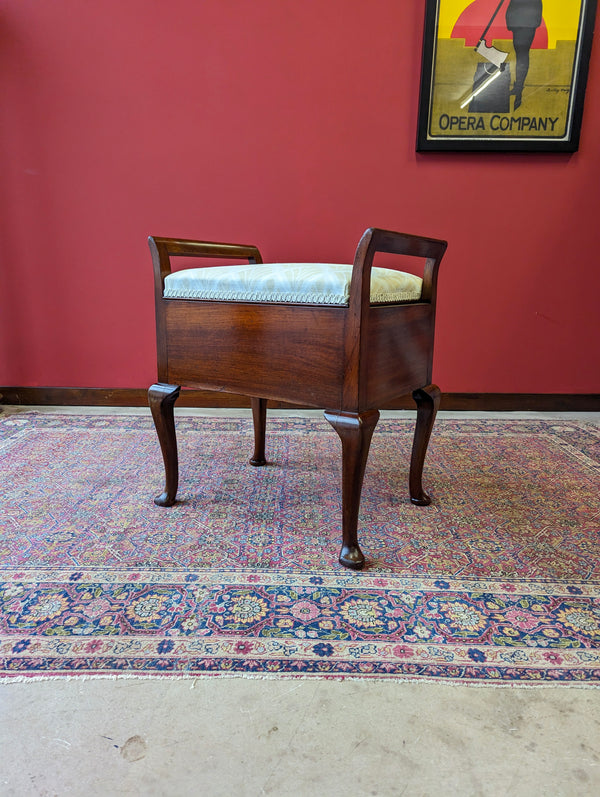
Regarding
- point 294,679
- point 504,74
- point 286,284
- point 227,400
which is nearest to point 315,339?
point 286,284

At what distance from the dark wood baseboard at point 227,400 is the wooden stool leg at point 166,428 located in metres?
1.00

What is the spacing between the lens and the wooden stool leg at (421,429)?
4.47 feet

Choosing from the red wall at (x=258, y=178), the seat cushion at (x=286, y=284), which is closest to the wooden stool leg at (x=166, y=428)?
the seat cushion at (x=286, y=284)

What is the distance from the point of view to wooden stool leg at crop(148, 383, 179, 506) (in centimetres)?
131

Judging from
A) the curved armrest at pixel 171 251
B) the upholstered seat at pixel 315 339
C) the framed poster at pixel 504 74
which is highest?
the framed poster at pixel 504 74

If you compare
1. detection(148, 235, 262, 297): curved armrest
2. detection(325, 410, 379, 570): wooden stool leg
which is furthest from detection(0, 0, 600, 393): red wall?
detection(325, 410, 379, 570): wooden stool leg

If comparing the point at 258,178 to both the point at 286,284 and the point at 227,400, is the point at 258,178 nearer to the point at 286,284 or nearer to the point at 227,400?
the point at 227,400

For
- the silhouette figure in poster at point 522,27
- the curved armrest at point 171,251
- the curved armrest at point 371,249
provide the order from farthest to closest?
the silhouette figure in poster at point 522,27
the curved armrest at point 171,251
the curved armrest at point 371,249

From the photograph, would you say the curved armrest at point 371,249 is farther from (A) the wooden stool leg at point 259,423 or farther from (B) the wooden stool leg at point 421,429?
(A) the wooden stool leg at point 259,423

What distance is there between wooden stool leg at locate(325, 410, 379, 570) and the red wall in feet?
4.61

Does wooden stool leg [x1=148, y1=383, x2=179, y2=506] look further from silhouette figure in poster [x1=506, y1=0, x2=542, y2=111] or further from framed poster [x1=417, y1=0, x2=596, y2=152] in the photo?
silhouette figure in poster [x1=506, y1=0, x2=542, y2=111]

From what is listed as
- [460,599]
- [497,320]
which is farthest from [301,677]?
[497,320]

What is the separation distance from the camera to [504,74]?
207 cm

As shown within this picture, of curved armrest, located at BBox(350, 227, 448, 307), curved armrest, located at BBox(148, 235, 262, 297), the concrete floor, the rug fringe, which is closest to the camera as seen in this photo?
the concrete floor
